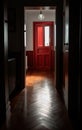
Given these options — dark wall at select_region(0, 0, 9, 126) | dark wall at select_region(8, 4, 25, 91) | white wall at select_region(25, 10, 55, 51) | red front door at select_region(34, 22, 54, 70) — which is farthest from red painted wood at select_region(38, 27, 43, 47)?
dark wall at select_region(0, 0, 9, 126)

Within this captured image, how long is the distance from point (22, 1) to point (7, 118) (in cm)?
323

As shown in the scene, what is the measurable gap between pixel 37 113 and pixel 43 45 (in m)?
6.93

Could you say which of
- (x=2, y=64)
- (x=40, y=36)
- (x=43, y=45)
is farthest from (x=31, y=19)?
(x=2, y=64)

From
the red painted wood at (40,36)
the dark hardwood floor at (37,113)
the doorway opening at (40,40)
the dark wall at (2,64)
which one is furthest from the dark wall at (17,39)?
the red painted wood at (40,36)

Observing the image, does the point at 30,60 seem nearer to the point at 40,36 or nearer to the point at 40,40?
the point at 40,40

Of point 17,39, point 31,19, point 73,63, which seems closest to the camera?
point 73,63

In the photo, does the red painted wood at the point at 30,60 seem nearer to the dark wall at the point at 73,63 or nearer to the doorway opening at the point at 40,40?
the doorway opening at the point at 40,40

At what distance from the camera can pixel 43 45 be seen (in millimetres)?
10172

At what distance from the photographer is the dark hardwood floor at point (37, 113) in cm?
288

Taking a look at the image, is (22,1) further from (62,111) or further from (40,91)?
(62,111)

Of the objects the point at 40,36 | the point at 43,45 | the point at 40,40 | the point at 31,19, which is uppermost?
the point at 31,19

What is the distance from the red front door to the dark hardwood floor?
5084mm

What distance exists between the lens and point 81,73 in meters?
2.53

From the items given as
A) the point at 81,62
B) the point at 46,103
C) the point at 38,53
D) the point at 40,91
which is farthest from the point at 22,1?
the point at 38,53
